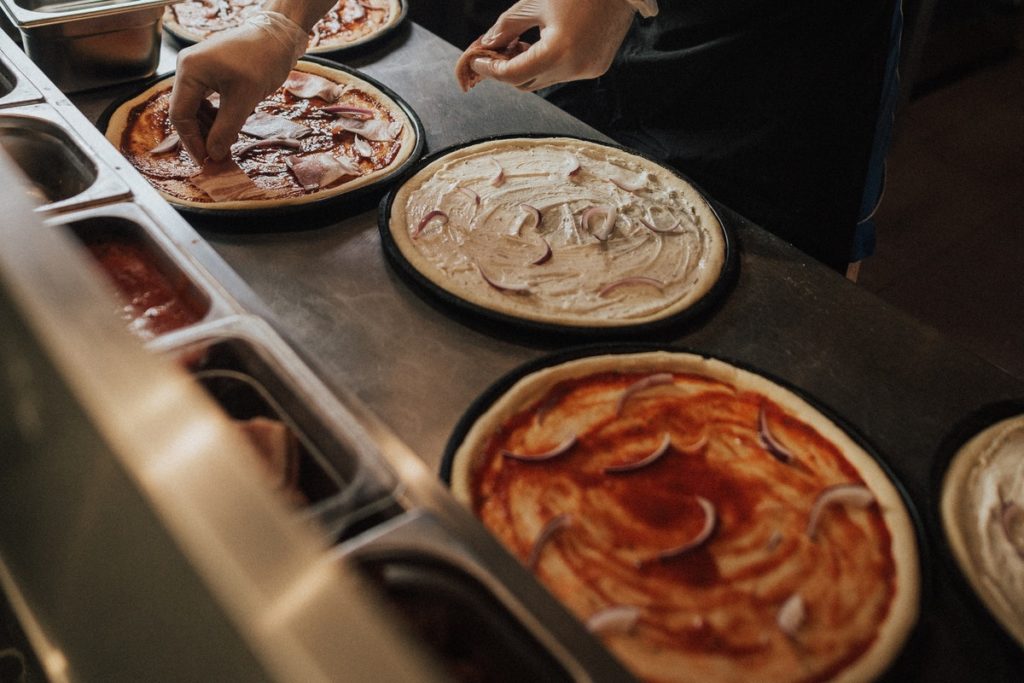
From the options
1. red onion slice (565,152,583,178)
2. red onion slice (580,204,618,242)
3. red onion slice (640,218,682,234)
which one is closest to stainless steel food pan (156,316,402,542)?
red onion slice (580,204,618,242)

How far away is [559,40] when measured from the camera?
2.60m

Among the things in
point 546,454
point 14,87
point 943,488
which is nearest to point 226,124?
point 14,87

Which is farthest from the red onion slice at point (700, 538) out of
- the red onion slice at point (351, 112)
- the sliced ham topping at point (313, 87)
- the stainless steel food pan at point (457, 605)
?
the sliced ham topping at point (313, 87)

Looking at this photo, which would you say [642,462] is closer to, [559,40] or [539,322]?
[539,322]

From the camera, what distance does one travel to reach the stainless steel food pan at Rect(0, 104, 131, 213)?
2076mm

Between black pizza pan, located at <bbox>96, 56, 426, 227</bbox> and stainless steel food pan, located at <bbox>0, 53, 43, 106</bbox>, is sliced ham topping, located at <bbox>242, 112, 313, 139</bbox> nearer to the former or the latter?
black pizza pan, located at <bbox>96, 56, 426, 227</bbox>

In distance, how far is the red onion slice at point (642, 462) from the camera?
72.3 inches

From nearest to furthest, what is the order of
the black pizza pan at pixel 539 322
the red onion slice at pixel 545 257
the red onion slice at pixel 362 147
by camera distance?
the black pizza pan at pixel 539 322 < the red onion slice at pixel 545 257 < the red onion slice at pixel 362 147

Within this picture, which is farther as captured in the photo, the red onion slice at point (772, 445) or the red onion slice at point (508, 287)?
the red onion slice at point (508, 287)

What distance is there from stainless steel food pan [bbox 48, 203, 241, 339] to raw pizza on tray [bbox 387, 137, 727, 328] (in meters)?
0.72

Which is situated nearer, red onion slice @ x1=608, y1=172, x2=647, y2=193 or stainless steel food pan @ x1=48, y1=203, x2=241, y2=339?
stainless steel food pan @ x1=48, y1=203, x2=241, y2=339

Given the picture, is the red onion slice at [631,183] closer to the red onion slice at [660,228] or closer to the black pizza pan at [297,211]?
the red onion slice at [660,228]

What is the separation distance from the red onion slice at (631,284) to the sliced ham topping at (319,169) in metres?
0.95

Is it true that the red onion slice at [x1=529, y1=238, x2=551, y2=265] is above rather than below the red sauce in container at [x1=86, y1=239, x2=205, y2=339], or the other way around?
below
